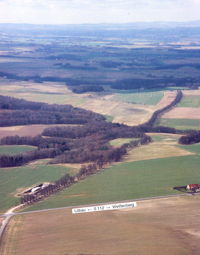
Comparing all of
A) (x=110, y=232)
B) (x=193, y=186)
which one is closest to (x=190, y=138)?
(x=193, y=186)

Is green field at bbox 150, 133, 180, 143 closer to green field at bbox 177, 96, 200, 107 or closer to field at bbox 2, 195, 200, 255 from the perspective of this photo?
green field at bbox 177, 96, 200, 107

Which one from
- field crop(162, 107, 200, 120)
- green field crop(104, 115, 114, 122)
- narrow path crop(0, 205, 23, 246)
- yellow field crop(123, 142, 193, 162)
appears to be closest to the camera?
narrow path crop(0, 205, 23, 246)

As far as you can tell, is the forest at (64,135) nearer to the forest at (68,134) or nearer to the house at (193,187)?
the forest at (68,134)

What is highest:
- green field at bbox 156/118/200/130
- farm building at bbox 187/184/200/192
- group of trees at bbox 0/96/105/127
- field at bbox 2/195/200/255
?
group of trees at bbox 0/96/105/127

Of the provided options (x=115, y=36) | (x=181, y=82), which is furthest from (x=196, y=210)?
(x=115, y=36)

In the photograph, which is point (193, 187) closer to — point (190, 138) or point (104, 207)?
point (104, 207)

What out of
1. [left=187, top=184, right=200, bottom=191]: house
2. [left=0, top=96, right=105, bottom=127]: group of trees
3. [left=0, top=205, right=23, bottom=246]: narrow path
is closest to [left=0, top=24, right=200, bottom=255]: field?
[left=0, top=205, right=23, bottom=246]: narrow path

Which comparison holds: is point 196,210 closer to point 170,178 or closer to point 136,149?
point 170,178
